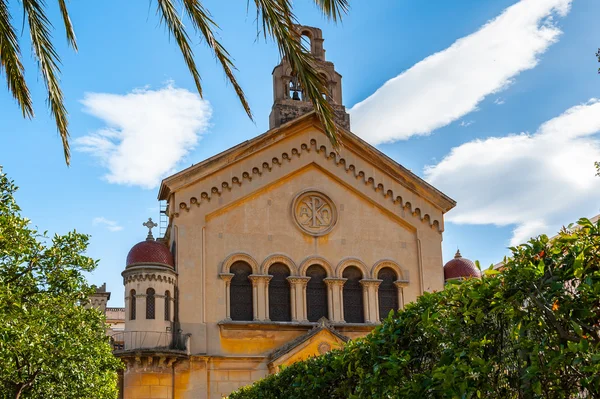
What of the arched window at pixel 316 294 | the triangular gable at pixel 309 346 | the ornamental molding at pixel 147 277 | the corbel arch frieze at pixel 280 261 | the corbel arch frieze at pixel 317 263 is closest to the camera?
the triangular gable at pixel 309 346

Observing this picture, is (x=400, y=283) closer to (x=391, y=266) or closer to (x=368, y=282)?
(x=391, y=266)

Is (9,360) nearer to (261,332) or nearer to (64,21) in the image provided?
(64,21)

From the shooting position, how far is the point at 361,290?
110 ft

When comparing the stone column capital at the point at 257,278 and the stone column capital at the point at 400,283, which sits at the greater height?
the stone column capital at the point at 257,278

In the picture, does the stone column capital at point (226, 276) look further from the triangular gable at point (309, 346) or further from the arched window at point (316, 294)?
the triangular gable at point (309, 346)

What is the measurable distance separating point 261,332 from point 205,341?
2.13m

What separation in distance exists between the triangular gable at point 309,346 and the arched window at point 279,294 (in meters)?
1.71

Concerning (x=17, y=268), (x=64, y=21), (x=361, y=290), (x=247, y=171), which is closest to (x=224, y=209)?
(x=247, y=171)

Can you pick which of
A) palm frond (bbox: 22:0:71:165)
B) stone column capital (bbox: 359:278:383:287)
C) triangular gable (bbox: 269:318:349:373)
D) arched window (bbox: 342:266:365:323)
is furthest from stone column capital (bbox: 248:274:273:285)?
palm frond (bbox: 22:0:71:165)

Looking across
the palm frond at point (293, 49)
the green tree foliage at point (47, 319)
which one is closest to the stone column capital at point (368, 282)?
the green tree foliage at point (47, 319)

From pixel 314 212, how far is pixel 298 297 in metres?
3.74

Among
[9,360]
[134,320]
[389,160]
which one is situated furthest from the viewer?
[389,160]

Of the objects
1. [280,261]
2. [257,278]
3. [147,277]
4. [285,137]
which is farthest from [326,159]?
[147,277]

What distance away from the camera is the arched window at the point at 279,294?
32.2m
